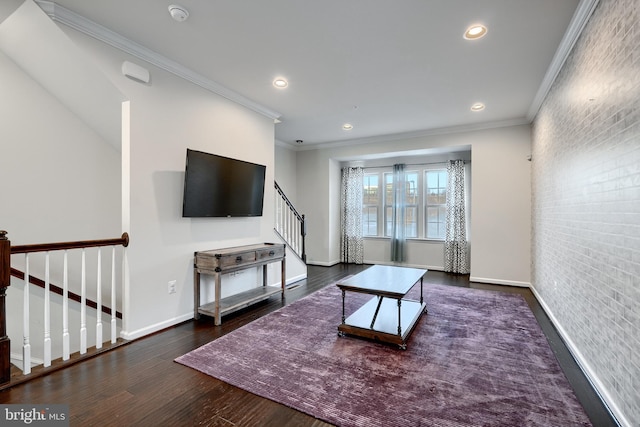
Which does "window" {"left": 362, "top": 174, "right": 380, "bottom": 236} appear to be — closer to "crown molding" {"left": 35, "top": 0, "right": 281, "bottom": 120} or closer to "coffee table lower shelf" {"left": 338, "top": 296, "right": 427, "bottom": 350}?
"coffee table lower shelf" {"left": 338, "top": 296, "right": 427, "bottom": 350}

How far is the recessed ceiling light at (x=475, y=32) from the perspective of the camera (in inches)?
99.4

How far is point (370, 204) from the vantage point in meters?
7.23

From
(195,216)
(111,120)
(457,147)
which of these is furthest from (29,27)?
(457,147)

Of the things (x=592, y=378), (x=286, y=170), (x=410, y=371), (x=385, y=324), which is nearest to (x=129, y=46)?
(x=385, y=324)

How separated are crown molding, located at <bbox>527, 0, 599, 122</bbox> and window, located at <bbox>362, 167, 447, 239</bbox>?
2664mm

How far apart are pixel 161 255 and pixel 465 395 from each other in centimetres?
297

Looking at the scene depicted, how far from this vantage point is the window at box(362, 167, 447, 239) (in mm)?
6520

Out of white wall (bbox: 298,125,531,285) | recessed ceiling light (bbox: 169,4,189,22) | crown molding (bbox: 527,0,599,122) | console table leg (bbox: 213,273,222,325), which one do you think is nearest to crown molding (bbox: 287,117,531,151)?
white wall (bbox: 298,125,531,285)

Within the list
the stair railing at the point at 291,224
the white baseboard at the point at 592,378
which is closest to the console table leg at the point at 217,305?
the stair railing at the point at 291,224

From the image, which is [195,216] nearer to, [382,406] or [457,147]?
[382,406]

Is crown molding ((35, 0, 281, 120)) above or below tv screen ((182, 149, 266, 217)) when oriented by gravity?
above

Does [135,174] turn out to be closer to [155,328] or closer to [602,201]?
[155,328]

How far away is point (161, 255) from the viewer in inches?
123

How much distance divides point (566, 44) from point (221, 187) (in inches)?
149
